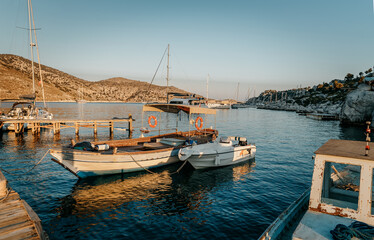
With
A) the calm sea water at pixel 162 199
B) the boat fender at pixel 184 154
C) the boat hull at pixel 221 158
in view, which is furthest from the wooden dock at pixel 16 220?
the boat hull at pixel 221 158

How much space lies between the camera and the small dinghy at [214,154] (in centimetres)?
1980

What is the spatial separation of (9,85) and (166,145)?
555 feet

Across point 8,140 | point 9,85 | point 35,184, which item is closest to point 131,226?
point 35,184

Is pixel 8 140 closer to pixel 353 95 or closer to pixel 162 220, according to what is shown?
pixel 162 220

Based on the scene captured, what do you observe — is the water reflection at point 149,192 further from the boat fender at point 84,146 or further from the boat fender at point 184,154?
the boat fender at point 84,146

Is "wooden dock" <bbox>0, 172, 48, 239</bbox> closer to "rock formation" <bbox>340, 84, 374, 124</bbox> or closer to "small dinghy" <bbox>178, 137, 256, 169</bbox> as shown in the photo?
A: "small dinghy" <bbox>178, 137, 256, 169</bbox>

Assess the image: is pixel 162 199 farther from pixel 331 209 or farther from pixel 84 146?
pixel 331 209

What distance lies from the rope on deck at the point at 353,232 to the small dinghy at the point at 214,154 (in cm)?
1375

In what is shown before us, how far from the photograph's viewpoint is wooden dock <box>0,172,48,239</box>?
6.40 meters

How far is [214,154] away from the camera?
20359 mm

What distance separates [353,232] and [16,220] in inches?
409

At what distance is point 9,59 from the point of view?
650ft

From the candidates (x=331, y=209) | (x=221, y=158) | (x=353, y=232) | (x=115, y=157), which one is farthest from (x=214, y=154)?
(x=353, y=232)

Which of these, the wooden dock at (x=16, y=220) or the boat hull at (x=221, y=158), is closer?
the wooden dock at (x=16, y=220)
